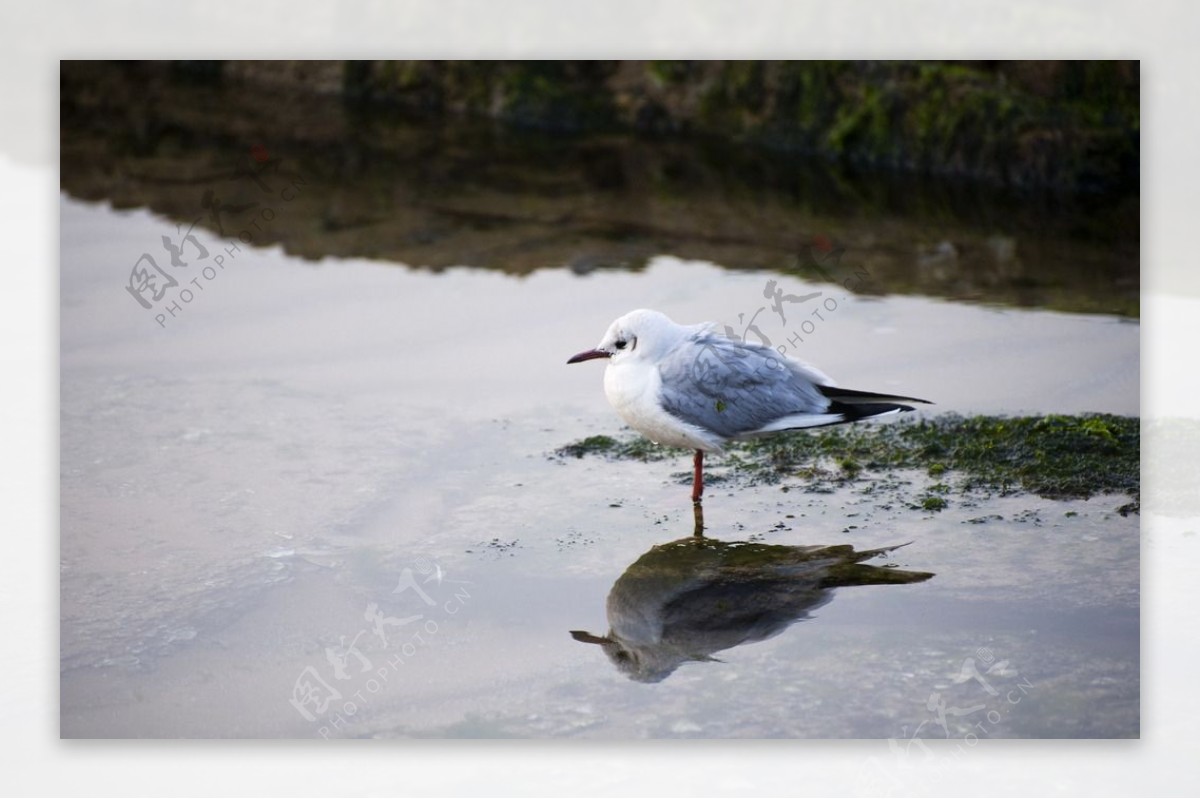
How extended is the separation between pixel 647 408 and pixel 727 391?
10.1 inches

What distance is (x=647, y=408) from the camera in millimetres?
4562

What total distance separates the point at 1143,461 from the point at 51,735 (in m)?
3.42

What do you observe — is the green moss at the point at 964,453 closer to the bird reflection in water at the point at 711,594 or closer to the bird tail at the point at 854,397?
the bird tail at the point at 854,397

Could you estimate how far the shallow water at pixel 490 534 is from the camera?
357 centimetres

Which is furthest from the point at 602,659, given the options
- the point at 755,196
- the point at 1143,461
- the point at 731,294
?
the point at 755,196

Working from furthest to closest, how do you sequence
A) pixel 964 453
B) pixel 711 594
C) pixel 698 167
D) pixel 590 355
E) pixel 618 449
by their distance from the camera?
pixel 698 167 < pixel 618 449 < pixel 964 453 < pixel 590 355 < pixel 711 594

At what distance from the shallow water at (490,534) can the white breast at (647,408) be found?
0.23 metres

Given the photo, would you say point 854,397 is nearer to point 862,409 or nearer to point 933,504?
point 862,409

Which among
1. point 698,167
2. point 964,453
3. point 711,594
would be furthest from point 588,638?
point 698,167

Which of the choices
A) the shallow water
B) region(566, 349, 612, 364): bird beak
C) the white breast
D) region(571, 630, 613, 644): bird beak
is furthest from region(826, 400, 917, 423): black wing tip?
region(571, 630, 613, 644): bird beak

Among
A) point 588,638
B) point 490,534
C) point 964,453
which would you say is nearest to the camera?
point 588,638

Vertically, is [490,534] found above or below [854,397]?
below

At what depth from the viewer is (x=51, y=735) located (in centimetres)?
352

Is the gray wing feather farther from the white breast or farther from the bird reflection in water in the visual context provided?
the bird reflection in water
